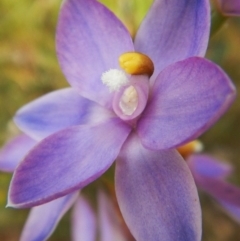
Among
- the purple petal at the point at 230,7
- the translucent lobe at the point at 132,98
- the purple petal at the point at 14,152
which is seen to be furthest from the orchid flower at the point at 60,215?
the purple petal at the point at 230,7

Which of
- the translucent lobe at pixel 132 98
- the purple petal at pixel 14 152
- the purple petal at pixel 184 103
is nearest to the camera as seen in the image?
the purple petal at pixel 184 103

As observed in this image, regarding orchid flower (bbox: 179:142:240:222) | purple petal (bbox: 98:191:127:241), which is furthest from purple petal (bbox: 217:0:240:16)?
purple petal (bbox: 98:191:127:241)

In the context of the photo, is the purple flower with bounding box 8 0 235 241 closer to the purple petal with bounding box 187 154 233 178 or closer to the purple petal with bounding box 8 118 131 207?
the purple petal with bounding box 8 118 131 207

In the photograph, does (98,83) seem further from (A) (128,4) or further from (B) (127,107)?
(A) (128,4)

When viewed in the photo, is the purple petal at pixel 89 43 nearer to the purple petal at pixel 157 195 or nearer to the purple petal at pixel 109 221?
the purple petal at pixel 157 195

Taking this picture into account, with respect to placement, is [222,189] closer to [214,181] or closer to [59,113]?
[214,181]

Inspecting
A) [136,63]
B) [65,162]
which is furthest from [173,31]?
[65,162]
